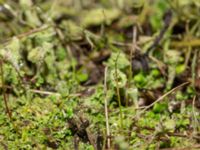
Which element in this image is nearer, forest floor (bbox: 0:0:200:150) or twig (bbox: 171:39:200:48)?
forest floor (bbox: 0:0:200:150)

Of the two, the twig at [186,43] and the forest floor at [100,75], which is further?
the twig at [186,43]

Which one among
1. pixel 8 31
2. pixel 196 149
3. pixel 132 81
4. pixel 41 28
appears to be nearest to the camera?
pixel 196 149

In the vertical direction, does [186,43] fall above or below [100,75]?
above

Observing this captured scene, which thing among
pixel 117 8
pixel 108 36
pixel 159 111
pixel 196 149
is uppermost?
pixel 117 8

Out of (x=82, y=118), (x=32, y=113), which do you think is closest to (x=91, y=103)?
(x=82, y=118)

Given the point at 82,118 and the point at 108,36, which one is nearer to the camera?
the point at 82,118

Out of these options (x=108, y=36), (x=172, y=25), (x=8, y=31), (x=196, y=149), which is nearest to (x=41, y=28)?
(x=8, y=31)

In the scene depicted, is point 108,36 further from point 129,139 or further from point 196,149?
point 196,149

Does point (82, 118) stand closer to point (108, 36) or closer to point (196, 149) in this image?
point (196, 149)

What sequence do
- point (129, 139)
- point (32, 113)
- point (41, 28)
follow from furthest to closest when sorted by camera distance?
point (41, 28), point (32, 113), point (129, 139)

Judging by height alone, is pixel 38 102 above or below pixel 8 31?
below
